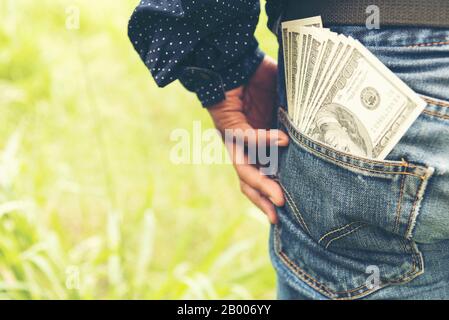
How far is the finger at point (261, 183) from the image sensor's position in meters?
0.92

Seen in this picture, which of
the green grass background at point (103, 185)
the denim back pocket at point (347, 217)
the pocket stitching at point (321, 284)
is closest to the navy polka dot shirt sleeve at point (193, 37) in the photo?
the denim back pocket at point (347, 217)

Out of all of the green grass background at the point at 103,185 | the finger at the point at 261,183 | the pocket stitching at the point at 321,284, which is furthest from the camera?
the green grass background at the point at 103,185

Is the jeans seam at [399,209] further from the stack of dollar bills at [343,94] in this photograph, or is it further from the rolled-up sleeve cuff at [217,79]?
the rolled-up sleeve cuff at [217,79]

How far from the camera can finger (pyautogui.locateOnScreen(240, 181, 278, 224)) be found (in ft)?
3.17

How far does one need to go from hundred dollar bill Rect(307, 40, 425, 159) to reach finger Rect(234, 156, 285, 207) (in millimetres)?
150

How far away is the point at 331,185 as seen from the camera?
78 cm

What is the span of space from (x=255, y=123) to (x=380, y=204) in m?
0.41

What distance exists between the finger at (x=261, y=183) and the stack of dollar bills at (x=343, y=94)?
0.14m

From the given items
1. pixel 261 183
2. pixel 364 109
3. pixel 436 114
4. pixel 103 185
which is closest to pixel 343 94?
pixel 364 109

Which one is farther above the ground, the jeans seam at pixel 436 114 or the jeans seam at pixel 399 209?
the jeans seam at pixel 436 114

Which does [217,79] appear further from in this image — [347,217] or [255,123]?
[347,217]

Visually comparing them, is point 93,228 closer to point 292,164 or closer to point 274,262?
point 274,262

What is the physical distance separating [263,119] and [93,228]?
1.22 meters
